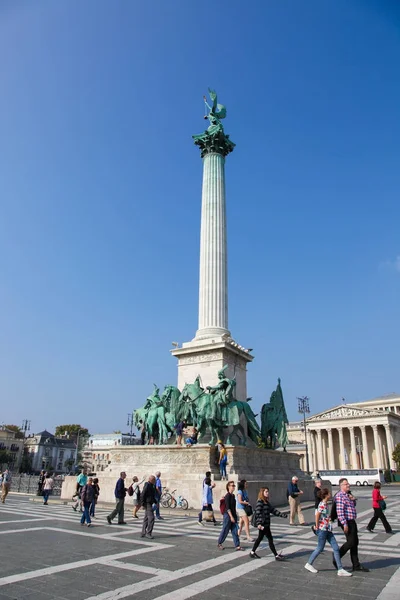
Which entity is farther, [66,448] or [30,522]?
[66,448]

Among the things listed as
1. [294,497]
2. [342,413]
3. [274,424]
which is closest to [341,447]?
[342,413]

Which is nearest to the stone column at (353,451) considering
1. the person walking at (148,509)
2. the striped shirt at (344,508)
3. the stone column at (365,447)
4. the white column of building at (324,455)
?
the stone column at (365,447)

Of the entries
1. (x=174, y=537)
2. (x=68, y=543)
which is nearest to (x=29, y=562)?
(x=68, y=543)

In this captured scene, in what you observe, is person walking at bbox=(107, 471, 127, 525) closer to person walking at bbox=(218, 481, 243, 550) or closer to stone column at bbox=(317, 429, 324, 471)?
person walking at bbox=(218, 481, 243, 550)

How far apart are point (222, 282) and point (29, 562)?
72.3 feet

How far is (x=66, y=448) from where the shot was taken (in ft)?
338

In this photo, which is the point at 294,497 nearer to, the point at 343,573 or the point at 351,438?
the point at 343,573

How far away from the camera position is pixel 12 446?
94.7 metres

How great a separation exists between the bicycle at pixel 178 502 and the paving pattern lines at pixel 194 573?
8194mm

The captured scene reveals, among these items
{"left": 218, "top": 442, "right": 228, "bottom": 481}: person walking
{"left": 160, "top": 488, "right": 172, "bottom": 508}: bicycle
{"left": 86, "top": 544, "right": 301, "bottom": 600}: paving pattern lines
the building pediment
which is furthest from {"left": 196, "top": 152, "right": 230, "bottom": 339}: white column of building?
the building pediment

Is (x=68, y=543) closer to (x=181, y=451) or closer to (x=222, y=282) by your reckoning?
(x=181, y=451)

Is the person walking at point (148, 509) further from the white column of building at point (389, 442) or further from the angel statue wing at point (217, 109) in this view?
the white column of building at point (389, 442)

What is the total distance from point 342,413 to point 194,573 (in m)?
A: 91.7

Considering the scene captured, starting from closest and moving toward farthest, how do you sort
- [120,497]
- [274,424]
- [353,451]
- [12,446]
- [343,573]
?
[343,573], [120,497], [274,424], [353,451], [12,446]
